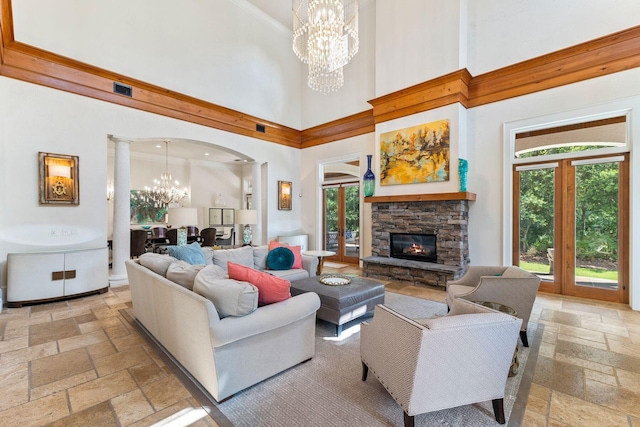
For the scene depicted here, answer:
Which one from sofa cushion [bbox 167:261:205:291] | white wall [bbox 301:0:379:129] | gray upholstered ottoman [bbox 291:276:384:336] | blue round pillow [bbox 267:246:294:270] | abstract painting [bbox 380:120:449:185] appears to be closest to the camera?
sofa cushion [bbox 167:261:205:291]

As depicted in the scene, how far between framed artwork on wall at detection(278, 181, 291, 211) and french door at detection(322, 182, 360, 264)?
1129 millimetres

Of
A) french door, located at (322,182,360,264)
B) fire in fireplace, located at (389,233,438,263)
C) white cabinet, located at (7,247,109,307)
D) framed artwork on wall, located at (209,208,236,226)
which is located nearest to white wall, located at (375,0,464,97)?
french door, located at (322,182,360,264)

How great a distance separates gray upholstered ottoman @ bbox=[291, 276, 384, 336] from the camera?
10.1ft

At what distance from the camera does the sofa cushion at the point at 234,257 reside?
438 centimetres

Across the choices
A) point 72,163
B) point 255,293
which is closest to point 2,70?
point 72,163

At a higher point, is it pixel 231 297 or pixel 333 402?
pixel 231 297

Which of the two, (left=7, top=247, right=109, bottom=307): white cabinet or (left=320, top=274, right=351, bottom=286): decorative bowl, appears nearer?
(left=320, top=274, right=351, bottom=286): decorative bowl

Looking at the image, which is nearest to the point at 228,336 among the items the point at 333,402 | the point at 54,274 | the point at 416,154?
the point at 333,402

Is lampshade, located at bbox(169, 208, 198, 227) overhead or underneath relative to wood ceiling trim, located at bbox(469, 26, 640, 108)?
underneath

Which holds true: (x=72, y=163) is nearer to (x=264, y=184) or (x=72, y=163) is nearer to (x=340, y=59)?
(x=264, y=184)

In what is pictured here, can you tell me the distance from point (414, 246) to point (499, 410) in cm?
413

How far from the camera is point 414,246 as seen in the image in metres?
5.83

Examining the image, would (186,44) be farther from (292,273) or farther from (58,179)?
(292,273)

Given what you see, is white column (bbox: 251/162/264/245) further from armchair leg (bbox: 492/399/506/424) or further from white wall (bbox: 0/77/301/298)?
armchair leg (bbox: 492/399/506/424)
